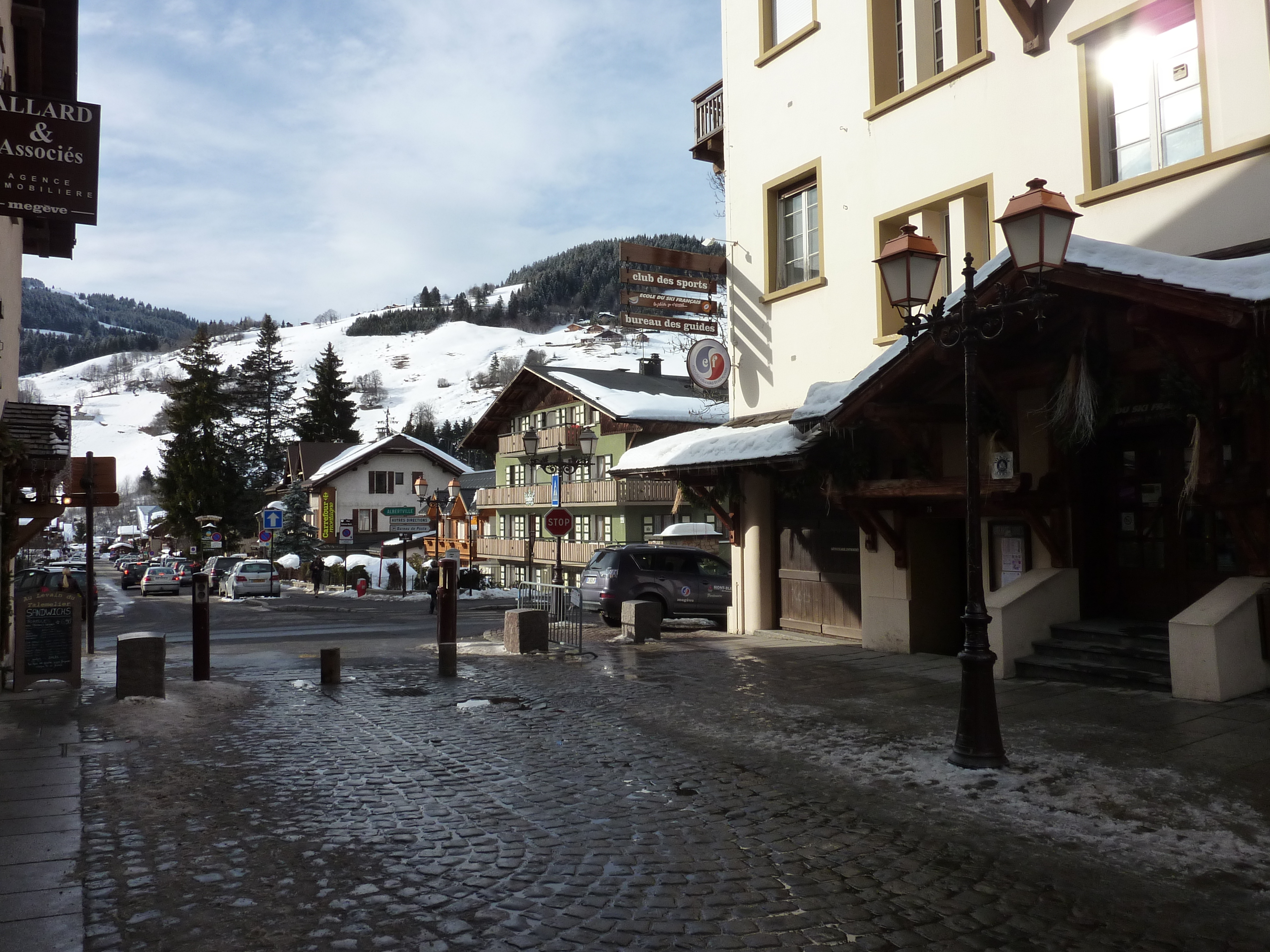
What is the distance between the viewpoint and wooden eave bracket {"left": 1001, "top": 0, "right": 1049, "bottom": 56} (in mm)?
11844

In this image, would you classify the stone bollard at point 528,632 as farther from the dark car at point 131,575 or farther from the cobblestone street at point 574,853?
the dark car at point 131,575

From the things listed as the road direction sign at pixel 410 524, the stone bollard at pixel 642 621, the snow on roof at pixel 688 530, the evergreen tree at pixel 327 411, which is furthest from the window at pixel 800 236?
the evergreen tree at pixel 327 411

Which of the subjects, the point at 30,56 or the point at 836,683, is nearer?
the point at 836,683

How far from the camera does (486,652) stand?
1593cm

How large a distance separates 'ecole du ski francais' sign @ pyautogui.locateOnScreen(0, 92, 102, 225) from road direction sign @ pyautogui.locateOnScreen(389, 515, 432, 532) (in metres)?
25.2

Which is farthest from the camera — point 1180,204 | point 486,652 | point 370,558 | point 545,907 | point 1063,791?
point 370,558

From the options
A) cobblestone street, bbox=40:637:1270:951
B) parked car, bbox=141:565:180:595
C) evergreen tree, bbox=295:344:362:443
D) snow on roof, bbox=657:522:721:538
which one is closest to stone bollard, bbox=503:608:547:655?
cobblestone street, bbox=40:637:1270:951

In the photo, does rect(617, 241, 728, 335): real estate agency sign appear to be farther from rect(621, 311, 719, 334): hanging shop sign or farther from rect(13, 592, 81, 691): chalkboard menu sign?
rect(13, 592, 81, 691): chalkboard menu sign

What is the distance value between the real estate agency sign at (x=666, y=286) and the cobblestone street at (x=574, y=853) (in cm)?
909

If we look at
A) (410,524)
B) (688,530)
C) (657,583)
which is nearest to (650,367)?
(688,530)

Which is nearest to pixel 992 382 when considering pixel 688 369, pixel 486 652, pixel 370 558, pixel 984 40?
pixel 984 40

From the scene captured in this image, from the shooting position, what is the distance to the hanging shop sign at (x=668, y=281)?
17.0m

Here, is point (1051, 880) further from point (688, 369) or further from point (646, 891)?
point (688, 369)

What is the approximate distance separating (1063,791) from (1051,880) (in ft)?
5.37
